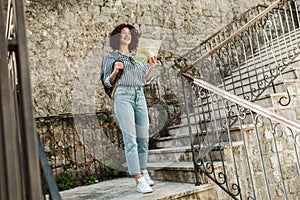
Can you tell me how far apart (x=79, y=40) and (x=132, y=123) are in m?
3.02

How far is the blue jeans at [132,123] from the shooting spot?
2.15m

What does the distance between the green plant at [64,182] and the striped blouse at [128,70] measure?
1.99 m

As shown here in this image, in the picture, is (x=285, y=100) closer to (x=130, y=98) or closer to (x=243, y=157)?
(x=243, y=157)

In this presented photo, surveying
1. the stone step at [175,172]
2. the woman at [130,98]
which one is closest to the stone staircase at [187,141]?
the stone step at [175,172]

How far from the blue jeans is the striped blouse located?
0.17 feet

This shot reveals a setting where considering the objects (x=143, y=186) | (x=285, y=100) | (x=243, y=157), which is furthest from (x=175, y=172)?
(x=285, y=100)

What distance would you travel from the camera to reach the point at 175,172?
265cm

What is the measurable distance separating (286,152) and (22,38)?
9.26 ft

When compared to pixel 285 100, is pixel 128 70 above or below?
above

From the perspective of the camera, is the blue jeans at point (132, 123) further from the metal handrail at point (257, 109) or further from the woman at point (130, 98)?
the metal handrail at point (257, 109)

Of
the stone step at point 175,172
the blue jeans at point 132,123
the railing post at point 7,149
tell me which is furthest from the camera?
the stone step at point 175,172

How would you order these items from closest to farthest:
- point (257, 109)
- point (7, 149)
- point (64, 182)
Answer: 1. point (7, 149)
2. point (257, 109)
3. point (64, 182)

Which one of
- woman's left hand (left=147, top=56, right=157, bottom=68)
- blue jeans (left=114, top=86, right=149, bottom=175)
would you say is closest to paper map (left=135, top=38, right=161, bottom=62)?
woman's left hand (left=147, top=56, right=157, bottom=68)

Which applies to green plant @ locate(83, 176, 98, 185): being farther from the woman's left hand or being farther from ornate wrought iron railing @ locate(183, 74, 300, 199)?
the woman's left hand
